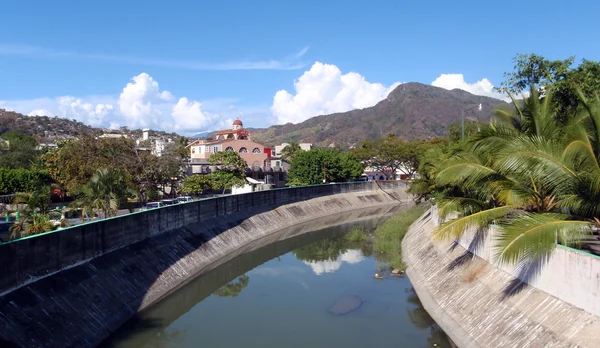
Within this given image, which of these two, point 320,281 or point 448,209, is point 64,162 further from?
point 448,209

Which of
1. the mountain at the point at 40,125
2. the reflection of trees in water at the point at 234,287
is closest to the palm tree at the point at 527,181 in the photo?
the reflection of trees in water at the point at 234,287

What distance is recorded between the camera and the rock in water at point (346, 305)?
21.0 m

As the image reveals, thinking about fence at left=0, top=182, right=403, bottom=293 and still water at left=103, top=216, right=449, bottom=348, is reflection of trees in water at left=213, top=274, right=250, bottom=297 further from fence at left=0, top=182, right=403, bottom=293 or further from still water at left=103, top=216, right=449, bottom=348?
fence at left=0, top=182, right=403, bottom=293

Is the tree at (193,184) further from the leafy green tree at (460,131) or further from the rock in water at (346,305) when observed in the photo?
the rock in water at (346,305)

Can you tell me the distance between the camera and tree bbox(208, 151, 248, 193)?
177ft

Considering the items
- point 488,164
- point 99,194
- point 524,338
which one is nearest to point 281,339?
point 524,338

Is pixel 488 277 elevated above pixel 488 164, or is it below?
below

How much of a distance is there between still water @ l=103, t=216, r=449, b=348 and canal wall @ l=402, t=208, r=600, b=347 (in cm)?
111

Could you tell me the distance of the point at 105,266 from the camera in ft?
68.6

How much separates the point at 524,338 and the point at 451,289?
633 cm

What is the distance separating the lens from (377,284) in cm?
2530

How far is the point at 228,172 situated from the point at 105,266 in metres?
35.2

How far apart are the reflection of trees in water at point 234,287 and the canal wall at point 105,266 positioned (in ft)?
6.91

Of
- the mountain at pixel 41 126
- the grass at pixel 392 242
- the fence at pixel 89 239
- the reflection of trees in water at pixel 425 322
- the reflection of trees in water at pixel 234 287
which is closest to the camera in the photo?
the fence at pixel 89 239
